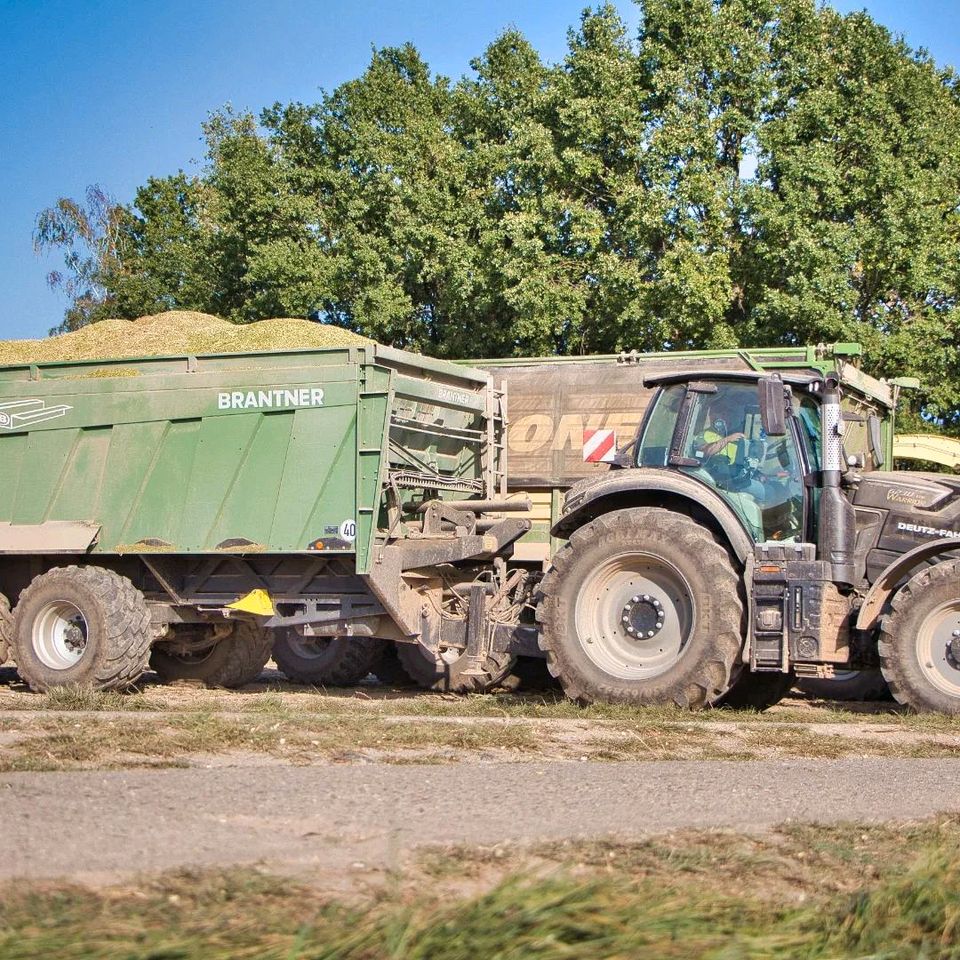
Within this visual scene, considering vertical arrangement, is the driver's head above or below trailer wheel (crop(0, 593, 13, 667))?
above

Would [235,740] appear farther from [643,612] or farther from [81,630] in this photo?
[81,630]

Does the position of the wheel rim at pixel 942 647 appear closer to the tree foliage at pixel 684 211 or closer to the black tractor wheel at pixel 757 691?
the black tractor wheel at pixel 757 691

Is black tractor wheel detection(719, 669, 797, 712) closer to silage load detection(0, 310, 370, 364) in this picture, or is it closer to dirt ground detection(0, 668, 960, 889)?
dirt ground detection(0, 668, 960, 889)

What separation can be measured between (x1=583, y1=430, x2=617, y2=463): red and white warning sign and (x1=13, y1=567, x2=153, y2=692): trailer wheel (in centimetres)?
539

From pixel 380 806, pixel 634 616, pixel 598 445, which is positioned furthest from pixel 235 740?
pixel 598 445

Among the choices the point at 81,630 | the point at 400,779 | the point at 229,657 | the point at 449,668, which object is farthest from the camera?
the point at 229,657

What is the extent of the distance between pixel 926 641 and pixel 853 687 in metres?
→ 3.33

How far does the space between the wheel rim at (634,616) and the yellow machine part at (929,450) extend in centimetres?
674

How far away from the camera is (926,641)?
30.0 ft

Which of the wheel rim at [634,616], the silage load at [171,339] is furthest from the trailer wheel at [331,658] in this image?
the silage load at [171,339]

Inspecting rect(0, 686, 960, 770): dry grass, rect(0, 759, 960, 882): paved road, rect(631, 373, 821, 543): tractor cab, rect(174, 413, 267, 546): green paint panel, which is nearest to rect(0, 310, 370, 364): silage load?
rect(174, 413, 267, 546): green paint panel

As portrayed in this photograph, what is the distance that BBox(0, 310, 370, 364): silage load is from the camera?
597 inches

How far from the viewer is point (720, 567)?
949 centimetres

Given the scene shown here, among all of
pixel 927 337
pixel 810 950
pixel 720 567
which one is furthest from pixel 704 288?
pixel 810 950
